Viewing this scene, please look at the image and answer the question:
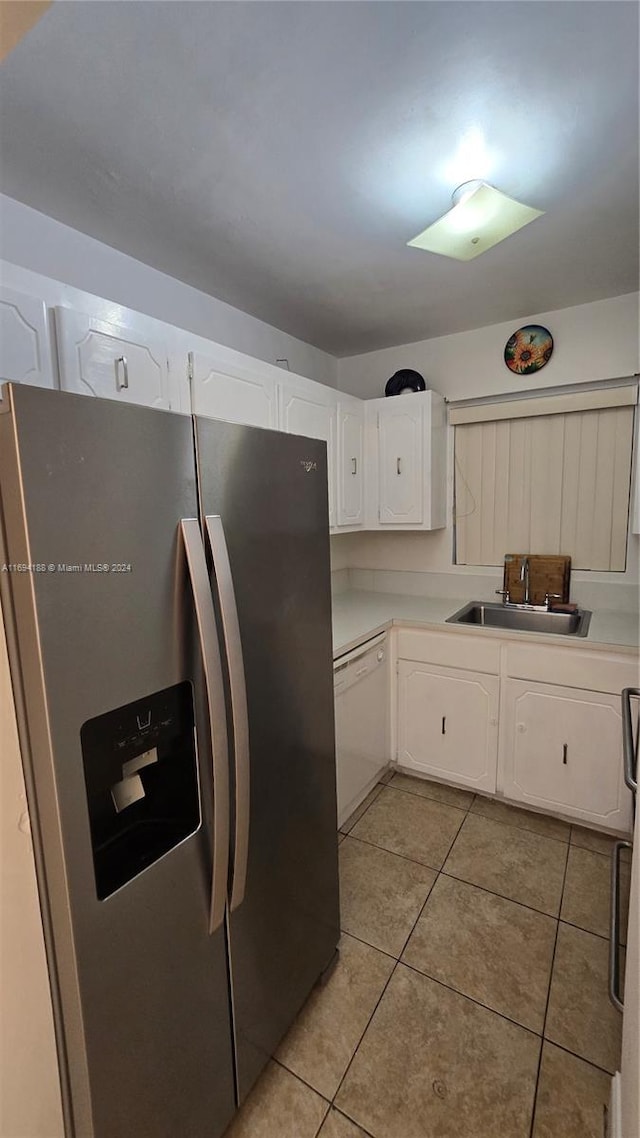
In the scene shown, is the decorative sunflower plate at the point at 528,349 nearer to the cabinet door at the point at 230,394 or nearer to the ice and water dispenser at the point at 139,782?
the cabinet door at the point at 230,394

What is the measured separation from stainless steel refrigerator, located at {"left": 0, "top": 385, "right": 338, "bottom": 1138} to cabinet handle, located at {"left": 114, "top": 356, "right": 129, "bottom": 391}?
0.60 metres

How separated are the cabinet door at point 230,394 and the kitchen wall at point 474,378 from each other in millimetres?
1256

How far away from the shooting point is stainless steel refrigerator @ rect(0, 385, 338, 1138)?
2.30ft

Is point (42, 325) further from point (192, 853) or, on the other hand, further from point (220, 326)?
point (192, 853)

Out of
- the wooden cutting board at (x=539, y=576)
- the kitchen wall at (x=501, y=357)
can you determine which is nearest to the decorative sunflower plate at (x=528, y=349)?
the kitchen wall at (x=501, y=357)

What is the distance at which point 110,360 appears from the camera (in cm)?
134

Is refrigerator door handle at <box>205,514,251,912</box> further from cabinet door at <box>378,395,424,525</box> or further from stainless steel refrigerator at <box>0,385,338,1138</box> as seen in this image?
cabinet door at <box>378,395,424,525</box>

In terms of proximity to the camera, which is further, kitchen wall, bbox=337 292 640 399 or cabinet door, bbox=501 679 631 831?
kitchen wall, bbox=337 292 640 399

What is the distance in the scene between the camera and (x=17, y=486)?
65 cm

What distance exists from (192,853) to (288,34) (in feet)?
5.62

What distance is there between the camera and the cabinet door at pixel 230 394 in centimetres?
163

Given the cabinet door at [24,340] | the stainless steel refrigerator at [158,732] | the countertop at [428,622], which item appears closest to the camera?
the stainless steel refrigerator at [158,732]

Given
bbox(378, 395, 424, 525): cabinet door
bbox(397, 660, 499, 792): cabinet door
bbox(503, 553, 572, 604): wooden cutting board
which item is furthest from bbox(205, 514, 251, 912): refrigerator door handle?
bbox(503, 553, 572, 604): wooden cutting board

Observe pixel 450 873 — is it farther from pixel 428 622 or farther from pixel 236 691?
pixel 236 691
